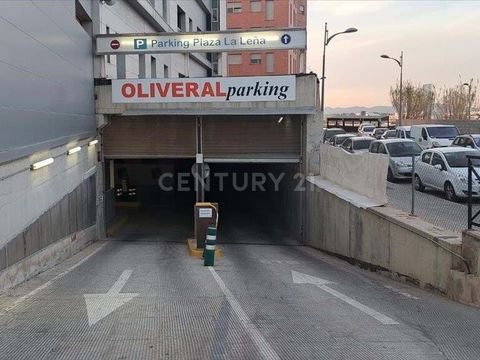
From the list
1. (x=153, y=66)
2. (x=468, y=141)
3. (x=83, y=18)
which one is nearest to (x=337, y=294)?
(x=83, y=18)

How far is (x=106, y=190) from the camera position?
72.8 ft

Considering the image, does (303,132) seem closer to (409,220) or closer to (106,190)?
(106,190)

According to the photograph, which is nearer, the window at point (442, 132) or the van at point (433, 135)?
the van at point (433, 135)

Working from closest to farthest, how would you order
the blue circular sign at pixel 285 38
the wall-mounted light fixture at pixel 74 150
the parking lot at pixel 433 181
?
1. the parking lot at pixel 433 181
2. the wall-mounted light fixture at pixel 74 150
3. the blue circular sign at pixel 285 38

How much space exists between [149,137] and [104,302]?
1339 cm

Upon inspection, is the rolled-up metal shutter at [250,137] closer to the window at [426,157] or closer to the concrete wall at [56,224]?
the window at [426,157]

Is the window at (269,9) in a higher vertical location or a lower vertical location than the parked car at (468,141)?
higher

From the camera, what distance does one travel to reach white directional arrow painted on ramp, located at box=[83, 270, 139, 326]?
7008mm

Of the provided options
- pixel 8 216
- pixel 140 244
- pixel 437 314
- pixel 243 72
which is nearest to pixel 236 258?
pixel 140 244

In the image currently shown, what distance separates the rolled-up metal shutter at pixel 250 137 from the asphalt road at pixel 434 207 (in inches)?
176

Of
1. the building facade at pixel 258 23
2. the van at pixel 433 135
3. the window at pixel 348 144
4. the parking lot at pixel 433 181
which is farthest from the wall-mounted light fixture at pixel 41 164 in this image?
the building facade at pixel 258 23

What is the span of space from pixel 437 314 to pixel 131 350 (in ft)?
14.2

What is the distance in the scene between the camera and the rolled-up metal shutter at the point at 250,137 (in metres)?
20.6

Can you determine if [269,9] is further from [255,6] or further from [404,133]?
[404,133]
